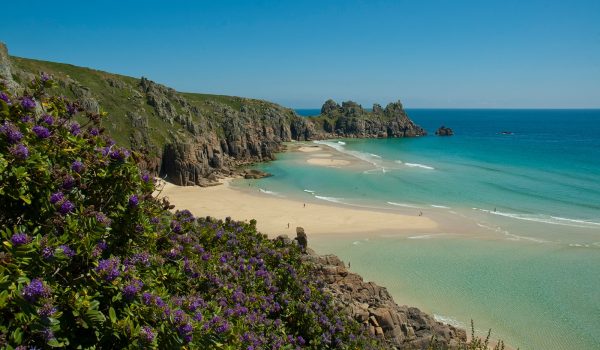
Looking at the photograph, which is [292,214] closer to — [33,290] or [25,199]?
[25,199]

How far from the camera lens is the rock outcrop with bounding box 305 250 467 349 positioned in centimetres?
1203

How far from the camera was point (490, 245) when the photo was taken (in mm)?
29719

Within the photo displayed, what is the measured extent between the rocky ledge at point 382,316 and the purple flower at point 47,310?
28.7 ft

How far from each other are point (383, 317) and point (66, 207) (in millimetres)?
10414

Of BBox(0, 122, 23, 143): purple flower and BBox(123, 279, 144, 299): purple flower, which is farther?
BBox(123, 279, 144, 299): purple flower

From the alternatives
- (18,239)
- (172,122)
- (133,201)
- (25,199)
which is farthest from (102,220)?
(172,122)

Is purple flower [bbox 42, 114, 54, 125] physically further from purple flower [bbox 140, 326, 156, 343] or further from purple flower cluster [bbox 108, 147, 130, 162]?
purple flower [bbox 140, 326, 156, 343]

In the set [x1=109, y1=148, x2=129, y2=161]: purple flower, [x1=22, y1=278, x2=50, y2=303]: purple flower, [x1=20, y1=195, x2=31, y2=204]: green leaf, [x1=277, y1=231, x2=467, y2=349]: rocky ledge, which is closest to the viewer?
[x1=22, y1=278, x2=50, y2=303]: purple flower

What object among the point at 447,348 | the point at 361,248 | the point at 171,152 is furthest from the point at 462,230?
the point at 171,152

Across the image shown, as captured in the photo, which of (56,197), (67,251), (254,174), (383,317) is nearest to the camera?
(67,251)

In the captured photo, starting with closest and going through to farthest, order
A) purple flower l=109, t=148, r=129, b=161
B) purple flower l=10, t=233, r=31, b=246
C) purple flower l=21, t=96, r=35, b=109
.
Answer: purple flower l=10, t=233, r=31, b=246, purple flower l=21, t=96, r=35, b=109, purple flower l=109, t=148, r=129, b=161

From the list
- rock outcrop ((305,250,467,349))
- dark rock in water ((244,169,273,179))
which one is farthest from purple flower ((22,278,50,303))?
dark rock in water ((244,169,273,179))

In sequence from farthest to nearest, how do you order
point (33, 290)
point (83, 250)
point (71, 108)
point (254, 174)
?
1. point (254, 174)
2. point (71, 108)
3. point (83, 250)
4. point (33, 290)

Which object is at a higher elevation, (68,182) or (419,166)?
(68,182)
